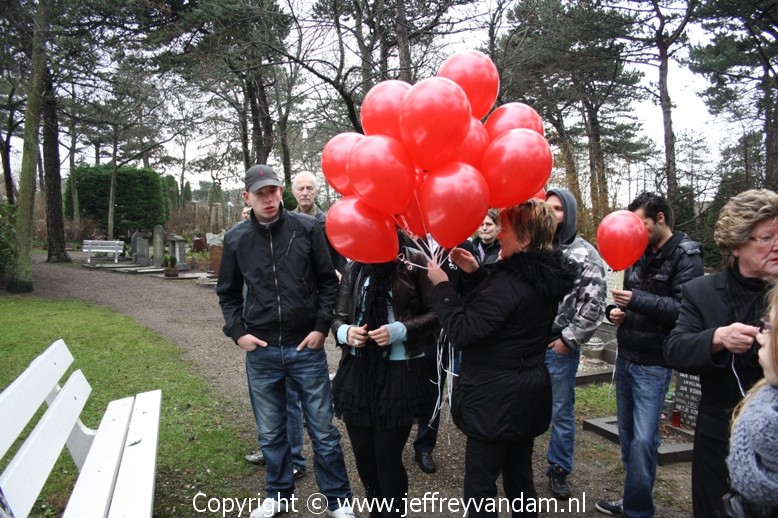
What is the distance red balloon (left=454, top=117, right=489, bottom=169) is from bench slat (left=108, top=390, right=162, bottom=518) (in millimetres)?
2046

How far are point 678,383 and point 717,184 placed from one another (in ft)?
18.8

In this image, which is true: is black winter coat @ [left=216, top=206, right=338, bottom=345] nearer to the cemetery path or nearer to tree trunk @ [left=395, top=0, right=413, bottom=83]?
the cemetery path

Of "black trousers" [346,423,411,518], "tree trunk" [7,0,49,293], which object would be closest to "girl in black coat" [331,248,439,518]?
"black trousers" [346,423,411,518]

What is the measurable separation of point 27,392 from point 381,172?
1.90 metres

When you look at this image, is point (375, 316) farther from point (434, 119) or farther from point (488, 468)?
point (434, 119)

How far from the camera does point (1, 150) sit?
20.6 metres

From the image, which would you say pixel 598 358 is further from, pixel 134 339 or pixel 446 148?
pixel 134 339

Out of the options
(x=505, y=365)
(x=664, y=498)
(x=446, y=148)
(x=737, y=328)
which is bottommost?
(x=664, y=498)

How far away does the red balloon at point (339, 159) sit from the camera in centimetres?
259

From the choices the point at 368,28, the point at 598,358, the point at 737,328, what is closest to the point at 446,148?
the point at 737,328

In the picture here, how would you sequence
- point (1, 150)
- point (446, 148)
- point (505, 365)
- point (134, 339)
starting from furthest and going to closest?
point (1, 150)
point (134, 339)
point (505, 365)
point (446, 148)

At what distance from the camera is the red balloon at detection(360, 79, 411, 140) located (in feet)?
7.86

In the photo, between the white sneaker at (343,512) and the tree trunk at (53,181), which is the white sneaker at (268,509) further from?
the tree trunk at (53,181)

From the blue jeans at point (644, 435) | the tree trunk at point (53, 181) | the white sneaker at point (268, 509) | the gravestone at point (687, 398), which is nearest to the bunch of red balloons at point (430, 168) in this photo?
the blue jeans at point (644, 435)
